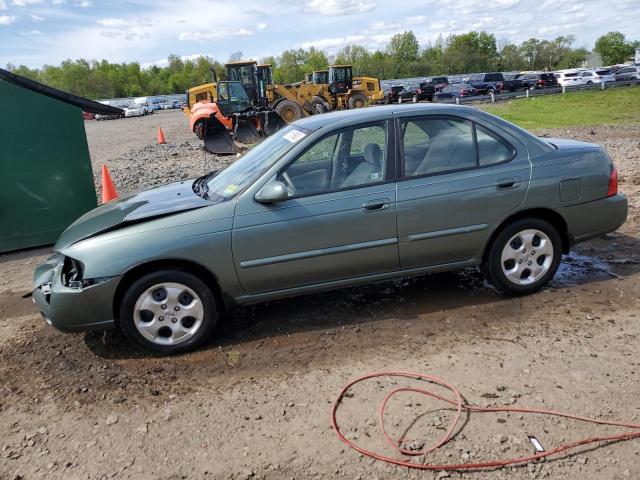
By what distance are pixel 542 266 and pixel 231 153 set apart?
42.4 ft

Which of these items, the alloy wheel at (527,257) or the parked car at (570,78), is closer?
the alloy wheel at (527,257)

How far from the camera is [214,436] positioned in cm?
325

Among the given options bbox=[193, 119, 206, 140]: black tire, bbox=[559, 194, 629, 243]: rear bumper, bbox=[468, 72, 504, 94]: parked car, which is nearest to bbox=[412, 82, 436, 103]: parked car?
bbox=[468, 72, 504, 94]: parked car

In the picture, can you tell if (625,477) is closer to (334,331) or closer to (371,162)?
(334,331)

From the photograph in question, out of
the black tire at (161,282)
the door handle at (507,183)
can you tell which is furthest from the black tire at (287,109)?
the black tire at (161,282)

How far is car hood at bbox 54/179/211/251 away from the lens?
4297 mm

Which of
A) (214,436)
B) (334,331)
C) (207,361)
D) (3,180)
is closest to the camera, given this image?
(214,436)

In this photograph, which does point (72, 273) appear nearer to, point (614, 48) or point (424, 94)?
point (424, 94)

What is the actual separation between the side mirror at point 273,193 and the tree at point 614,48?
382ft

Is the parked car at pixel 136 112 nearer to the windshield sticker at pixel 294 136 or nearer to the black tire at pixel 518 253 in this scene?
the windshield sticker at pixel 294 136

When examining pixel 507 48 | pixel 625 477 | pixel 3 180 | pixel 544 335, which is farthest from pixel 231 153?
pixel 507 48

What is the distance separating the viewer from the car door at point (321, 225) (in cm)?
427

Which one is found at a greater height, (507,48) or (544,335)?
(507,48)

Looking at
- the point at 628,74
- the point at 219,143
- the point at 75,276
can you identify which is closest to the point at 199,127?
the point at 219,143
